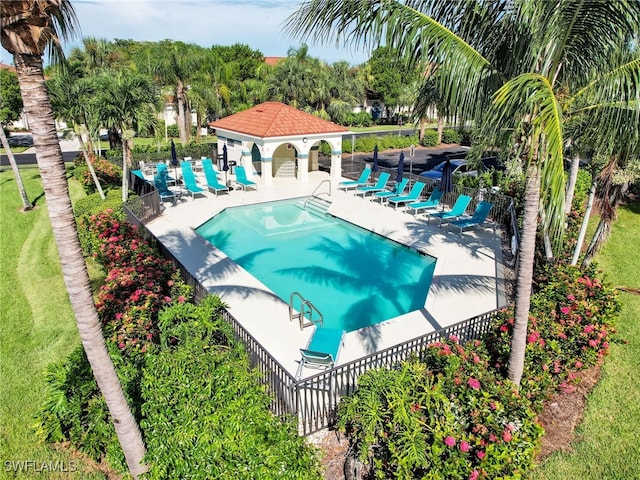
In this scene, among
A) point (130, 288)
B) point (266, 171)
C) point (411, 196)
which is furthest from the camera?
point (266, 171)

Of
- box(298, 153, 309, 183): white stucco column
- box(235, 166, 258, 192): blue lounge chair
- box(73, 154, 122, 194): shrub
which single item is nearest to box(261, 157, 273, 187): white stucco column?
box(235, 166, 258, 192): blue lounge chair

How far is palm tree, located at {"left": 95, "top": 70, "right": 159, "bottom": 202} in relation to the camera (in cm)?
1539

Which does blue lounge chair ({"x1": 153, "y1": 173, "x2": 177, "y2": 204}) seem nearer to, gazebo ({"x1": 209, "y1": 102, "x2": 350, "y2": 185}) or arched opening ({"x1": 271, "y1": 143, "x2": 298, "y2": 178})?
gazebo ({"x1": 209, "y1": 102, "x2": 350, "y2": 185})

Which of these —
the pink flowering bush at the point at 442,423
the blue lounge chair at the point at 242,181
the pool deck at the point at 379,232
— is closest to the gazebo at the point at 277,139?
the blue lounge chair at the point at 242,181

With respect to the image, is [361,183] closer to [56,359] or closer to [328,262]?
[328,262]

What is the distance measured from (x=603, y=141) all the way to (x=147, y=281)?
9.03m

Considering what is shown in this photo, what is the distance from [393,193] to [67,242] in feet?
56.7

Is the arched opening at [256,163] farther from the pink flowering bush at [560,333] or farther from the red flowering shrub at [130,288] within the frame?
the pink flowering bush at [560,333]

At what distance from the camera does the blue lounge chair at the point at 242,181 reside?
2181 centimetres

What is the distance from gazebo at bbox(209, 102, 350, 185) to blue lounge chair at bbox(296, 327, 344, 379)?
1476 centimetres

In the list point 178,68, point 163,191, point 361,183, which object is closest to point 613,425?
point 361,183

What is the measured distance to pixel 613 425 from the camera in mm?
6965

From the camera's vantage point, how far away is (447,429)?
5.33 metres

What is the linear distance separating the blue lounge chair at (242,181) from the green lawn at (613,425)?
16.7 metres
